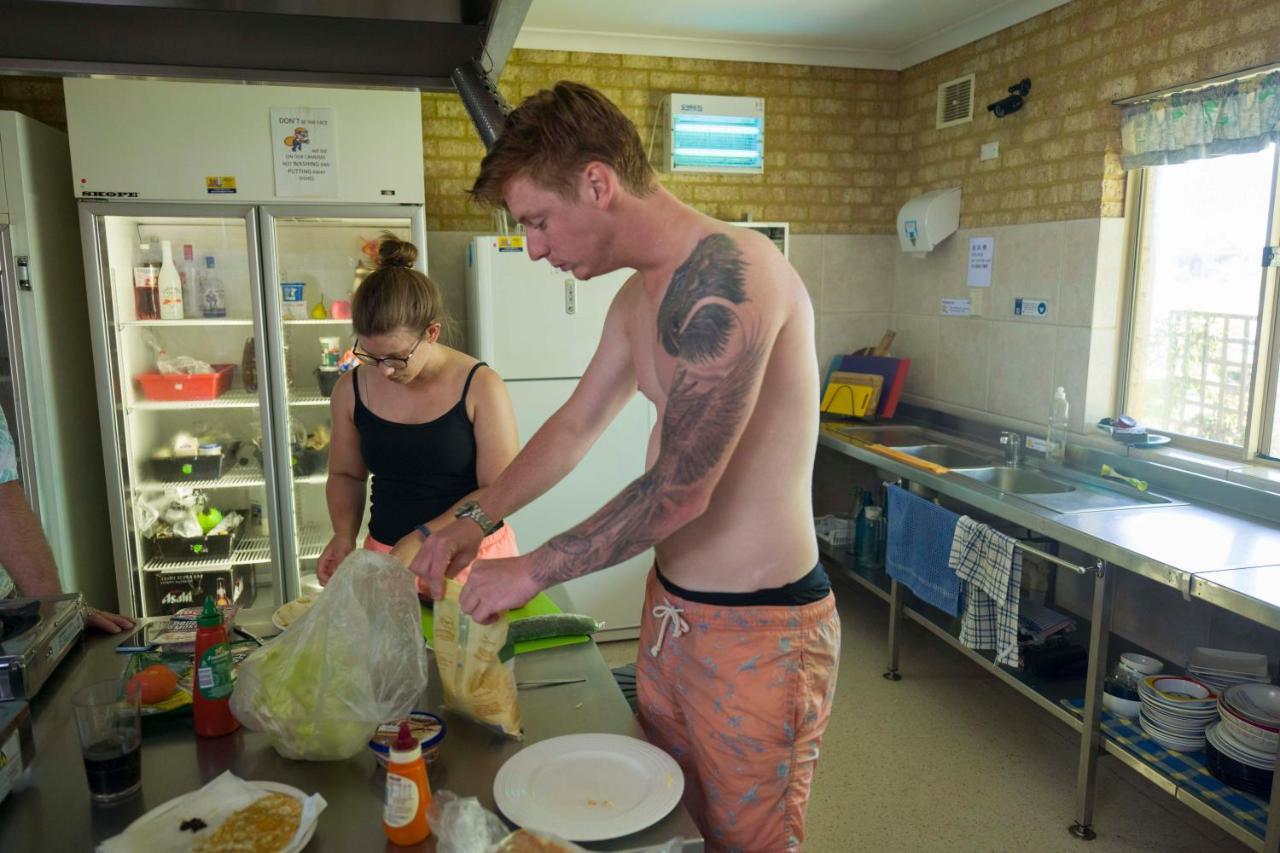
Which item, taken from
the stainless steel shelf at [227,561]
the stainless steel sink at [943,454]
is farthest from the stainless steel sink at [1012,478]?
the stainless steel shelf at [227,561]

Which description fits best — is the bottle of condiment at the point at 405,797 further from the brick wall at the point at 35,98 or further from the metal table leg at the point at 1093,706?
the brick wall at the point at 35,98

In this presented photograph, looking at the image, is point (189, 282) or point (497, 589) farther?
point (189, 282)

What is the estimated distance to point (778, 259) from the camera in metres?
1.24

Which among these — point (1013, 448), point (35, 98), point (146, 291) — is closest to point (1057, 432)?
point (1013, 448)

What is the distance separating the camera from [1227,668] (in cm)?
244

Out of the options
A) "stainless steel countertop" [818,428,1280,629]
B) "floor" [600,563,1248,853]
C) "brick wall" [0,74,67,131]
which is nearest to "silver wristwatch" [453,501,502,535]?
"floor" [600,563,1248,853]

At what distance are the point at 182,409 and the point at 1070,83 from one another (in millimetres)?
3612

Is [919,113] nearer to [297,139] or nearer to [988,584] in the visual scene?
[988,584]

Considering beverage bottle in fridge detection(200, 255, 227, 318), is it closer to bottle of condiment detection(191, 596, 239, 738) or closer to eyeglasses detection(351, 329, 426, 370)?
eyeglasses detection(351, 329, 426, 370)

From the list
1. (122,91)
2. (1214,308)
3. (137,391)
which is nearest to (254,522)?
(137,391)

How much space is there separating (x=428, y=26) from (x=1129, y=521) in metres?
2.42

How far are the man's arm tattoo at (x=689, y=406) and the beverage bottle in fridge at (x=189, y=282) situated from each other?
2.79m

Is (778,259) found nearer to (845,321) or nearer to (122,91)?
(122,91)

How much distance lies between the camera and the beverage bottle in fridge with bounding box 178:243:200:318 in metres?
3.39
